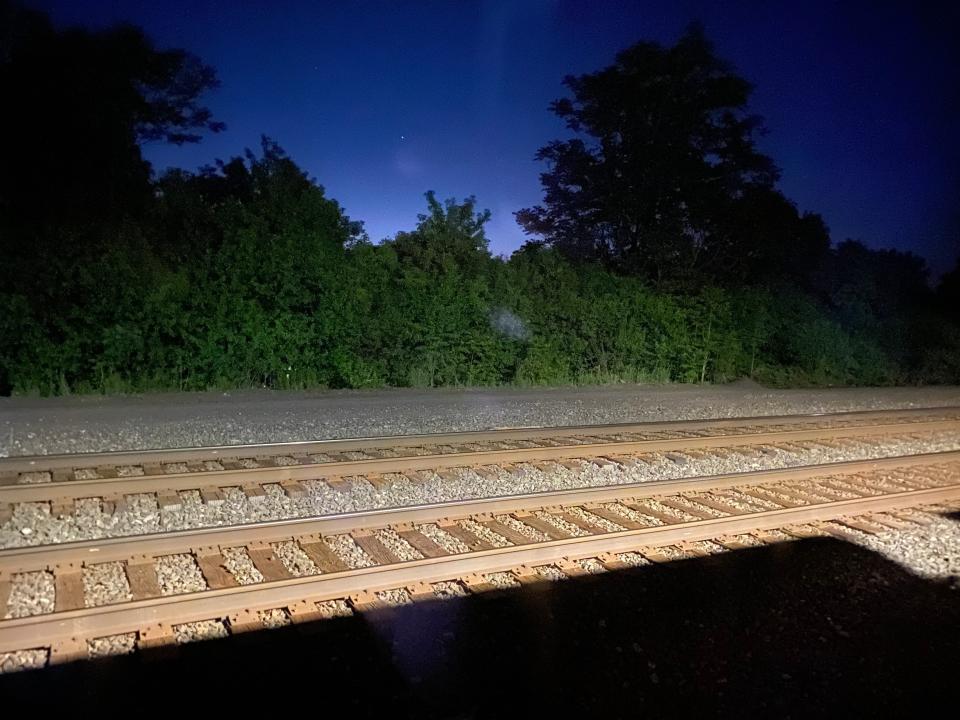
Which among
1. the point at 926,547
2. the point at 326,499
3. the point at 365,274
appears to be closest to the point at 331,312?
the point at 365,274

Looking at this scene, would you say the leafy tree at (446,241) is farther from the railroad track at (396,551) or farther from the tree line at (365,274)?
the railroad track at (396,551)

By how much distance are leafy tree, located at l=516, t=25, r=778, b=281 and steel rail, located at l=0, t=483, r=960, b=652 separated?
21437 millimetres

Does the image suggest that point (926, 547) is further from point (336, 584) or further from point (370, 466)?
point (370, 466)

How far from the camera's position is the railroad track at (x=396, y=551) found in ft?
13.9

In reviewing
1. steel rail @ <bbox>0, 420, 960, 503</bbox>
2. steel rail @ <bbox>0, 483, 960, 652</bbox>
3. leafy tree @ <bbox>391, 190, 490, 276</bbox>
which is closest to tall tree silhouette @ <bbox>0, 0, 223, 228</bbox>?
leafy tree @ <bbox>391, 190, 490, 276</bbox>

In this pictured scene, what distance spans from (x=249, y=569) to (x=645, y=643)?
2.60 metres

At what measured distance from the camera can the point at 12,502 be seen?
6.31 m

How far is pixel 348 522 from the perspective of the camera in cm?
582

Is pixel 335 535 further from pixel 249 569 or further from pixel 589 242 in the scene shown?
pixel 589 242

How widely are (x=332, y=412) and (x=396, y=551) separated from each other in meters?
6.61

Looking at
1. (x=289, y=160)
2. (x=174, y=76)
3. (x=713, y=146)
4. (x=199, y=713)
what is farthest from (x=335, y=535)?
(x=713, y=146)

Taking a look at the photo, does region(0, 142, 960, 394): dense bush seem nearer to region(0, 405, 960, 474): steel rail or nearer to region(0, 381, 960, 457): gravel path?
region(0, 381, 960, 457): gravel path

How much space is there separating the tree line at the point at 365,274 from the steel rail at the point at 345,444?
5654 mm

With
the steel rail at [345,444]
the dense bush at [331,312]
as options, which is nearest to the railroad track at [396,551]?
the steel rail at [345,444]
